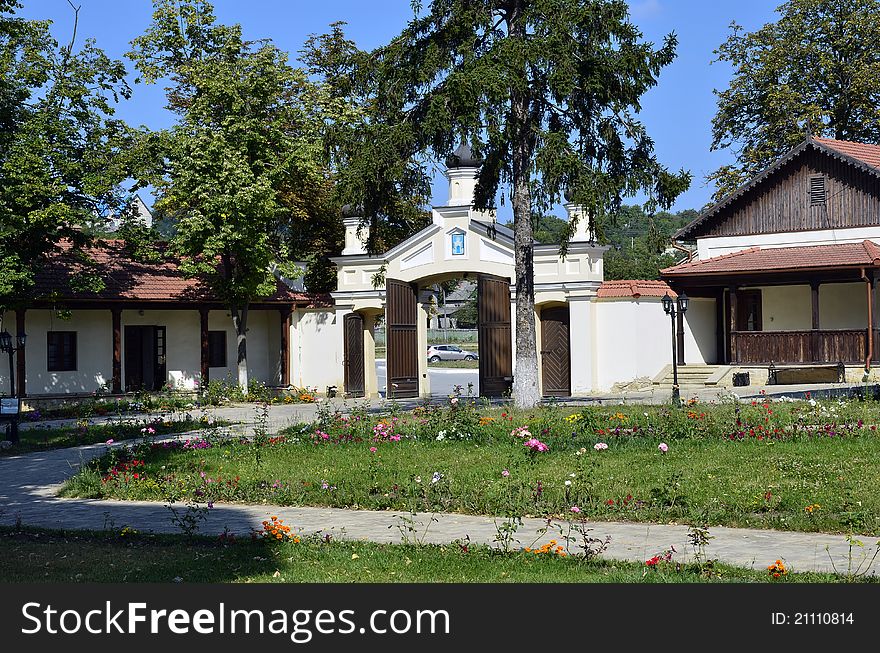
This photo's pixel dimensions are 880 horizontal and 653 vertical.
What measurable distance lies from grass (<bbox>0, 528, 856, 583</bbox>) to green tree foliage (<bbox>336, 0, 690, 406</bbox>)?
1244 cm

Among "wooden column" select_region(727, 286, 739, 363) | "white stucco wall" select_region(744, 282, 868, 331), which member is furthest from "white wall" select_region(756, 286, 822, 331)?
"wooden column" select_region(727, 286, 739, 363)

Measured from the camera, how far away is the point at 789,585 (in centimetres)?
744

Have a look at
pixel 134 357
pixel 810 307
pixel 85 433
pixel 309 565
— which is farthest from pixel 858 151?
pixel 309 565

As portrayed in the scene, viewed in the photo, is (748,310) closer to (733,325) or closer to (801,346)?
(733,325)

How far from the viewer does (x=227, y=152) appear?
29688 millimetres

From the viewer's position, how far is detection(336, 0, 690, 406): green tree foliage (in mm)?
20703

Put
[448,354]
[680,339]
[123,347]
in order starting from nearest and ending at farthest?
[680,339]
[123,347]
[448,354]

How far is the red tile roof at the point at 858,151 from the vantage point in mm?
32191

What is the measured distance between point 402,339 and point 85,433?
12441 mm

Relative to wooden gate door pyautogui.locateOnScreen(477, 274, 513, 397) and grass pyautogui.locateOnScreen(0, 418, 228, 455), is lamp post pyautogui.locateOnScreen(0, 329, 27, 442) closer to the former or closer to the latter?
grass pyautogui.locateOnScreen(0, 418, 228, 455)

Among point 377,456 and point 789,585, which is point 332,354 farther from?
point 789,585

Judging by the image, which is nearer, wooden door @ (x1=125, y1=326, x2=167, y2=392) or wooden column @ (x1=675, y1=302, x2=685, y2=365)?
wooden column @ (x1=675, y1=302, x2=685, y2=365)

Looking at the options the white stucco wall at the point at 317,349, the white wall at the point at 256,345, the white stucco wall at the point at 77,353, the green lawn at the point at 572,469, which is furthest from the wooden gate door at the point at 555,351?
the white stucco wall at the point at 77,353

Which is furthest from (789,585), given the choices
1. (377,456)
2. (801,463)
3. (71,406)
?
(71,406)
